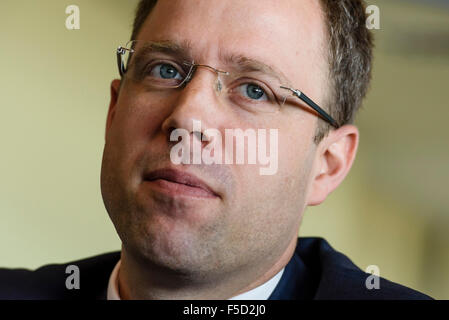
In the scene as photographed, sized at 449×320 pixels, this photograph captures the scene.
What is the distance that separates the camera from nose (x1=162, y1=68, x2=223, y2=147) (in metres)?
1.15

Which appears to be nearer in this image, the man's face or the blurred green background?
the man's face

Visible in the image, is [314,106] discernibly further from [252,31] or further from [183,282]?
[183,282]

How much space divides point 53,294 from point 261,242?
0.68m

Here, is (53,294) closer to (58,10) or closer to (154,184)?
(154,184)

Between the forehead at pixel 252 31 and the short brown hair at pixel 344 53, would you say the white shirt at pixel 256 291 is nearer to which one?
the short brown hair at pixel 344 53

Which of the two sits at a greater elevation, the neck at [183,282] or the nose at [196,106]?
the nose at [196,106]

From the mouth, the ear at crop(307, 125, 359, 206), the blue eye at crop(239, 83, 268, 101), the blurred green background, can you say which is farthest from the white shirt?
the blurred green background

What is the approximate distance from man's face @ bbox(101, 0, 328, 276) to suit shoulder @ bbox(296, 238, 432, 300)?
15 cm

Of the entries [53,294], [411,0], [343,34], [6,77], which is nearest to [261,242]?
[343,34]

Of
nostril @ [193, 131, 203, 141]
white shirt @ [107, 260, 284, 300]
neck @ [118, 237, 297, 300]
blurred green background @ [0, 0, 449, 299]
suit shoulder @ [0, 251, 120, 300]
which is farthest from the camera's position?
blurred green background @ [0, 0, 449, 299]

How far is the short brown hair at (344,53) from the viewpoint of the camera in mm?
1413

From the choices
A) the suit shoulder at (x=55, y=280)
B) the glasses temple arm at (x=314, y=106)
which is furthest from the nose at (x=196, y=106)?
the suit shoulder at (x=55, y=280)

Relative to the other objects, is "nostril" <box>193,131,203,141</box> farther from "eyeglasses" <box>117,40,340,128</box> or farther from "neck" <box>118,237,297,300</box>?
"neck" <box>118,237,297,300</box>

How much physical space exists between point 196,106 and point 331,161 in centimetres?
44
